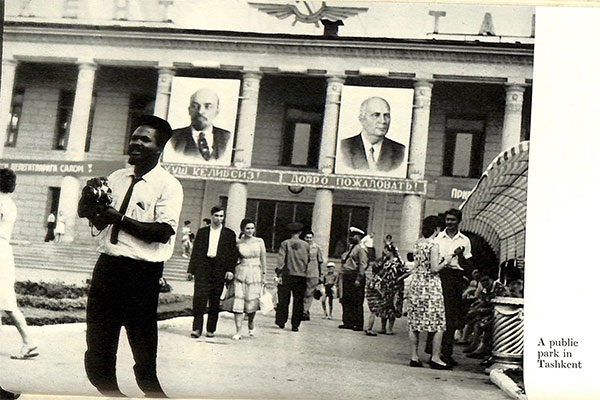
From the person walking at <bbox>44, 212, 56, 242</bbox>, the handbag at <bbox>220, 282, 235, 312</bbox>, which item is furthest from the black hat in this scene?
the person walking at <bbox>44, 212, 56, 242</bbox>

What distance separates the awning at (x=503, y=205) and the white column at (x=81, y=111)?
2.71 m

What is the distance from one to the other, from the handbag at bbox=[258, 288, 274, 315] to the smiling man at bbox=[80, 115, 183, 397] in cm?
70

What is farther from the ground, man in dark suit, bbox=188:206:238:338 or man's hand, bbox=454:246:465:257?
man's hand, bbox=454:246:465:257

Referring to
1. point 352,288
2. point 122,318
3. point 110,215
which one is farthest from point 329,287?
point 110,215

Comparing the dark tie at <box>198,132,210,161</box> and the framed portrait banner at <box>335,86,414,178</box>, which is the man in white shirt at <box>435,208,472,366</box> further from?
the dark tie at <box>198,132,210,161</box>

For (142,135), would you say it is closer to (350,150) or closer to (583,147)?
(350,150)

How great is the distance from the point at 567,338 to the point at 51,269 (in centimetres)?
349

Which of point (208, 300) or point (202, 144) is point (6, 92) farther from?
point (208, 300)

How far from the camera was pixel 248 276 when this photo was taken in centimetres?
470

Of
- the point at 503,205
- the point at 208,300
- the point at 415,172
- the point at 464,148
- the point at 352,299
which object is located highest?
the point at 464,148

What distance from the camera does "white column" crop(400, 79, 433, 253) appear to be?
15.3ft

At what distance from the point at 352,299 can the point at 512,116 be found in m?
1.64

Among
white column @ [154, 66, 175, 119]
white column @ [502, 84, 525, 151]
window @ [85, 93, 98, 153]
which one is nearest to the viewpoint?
white column @ [502, 84, 525, 151]

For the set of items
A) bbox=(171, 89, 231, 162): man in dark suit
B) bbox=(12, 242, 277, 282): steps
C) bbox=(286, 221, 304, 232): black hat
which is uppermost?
bbox=(171, 89, 231, 162): man in dark suit
